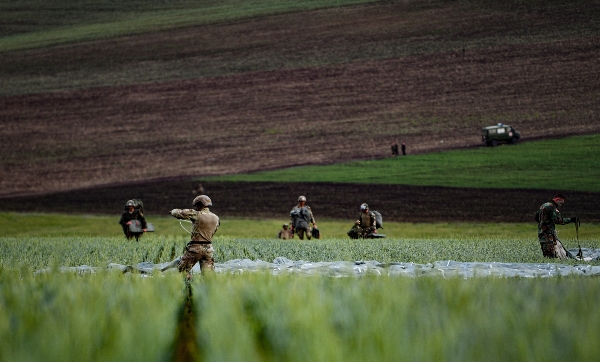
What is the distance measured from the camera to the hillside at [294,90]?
194 ft

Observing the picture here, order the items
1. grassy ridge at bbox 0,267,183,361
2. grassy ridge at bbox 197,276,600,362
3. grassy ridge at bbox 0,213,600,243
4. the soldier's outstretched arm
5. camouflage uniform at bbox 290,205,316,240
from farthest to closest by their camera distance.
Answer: grassy ridge at bbox 0,213,600,243 → camouflage uniform at bbox 290,205,316,240 → the soldier's outstretched arm → grassy ridge at bbox 0,267,183,361 → grassy ridge at bbox 197,276,600,362

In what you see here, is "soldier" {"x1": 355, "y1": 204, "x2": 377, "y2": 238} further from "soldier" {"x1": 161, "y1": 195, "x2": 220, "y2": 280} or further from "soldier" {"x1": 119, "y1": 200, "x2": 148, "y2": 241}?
"soldier" {"x1": 161, "y1": 195, "x2": 220, "y2": 280}

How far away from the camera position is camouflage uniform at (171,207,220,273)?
47.7 ft

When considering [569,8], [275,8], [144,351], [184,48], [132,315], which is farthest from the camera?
[275,8]

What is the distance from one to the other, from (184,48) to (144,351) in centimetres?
7911

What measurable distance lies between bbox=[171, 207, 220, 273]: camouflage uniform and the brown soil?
2803cm

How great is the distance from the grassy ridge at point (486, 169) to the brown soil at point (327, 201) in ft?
4.24

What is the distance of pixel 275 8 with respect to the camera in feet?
296

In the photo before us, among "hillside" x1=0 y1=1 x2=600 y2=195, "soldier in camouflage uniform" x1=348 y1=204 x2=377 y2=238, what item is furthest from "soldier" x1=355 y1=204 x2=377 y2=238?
"hillside" x1=0 y1=1 x2=600 y2=195

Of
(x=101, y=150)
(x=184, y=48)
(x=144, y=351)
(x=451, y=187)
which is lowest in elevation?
(x=144, y=351)

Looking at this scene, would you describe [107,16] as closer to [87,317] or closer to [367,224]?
[367,224]

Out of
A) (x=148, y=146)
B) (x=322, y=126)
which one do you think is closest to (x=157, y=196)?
(x=148, y=146)

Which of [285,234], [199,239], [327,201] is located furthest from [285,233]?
[199,239]

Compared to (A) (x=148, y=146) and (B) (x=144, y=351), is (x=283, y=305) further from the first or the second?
(A) (x=148, y=146)
